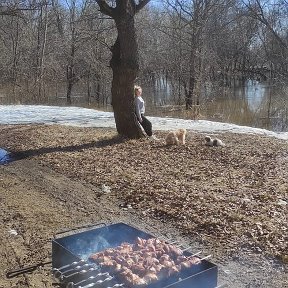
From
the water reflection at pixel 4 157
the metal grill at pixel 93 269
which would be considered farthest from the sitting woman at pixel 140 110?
the metal grill at pixel 93 269

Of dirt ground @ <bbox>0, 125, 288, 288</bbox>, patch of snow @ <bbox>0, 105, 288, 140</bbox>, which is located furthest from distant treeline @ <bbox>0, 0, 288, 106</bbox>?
dirt ground @ <bbox>0, 125, 288, 288</bbox>

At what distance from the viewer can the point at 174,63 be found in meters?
30.1

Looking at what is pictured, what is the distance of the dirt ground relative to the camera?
486 cm

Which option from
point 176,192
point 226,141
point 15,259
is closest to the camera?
point 15,259

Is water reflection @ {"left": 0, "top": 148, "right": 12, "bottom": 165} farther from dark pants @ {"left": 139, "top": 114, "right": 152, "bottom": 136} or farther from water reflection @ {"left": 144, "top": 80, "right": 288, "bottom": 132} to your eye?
water reflection @ {"left": 144, "top": 80, "right": 288, "bottom": 132}

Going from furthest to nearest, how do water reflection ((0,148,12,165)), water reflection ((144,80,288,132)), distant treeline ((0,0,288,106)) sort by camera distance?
distant treeline ((0,0,288,106))
water reflection ((144,80,288,132))
water reflection ((0,148,12,165))

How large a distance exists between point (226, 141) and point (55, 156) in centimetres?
476

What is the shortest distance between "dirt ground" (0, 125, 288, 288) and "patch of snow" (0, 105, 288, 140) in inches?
119

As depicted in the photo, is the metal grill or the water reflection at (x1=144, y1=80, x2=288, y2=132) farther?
the water reflection at (x1=144, y1=80, x2=288, y2=132)

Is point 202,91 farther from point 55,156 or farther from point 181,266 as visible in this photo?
point 181,266

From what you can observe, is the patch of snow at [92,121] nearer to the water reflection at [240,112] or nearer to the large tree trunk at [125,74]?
the large tree trunk at [125,74]

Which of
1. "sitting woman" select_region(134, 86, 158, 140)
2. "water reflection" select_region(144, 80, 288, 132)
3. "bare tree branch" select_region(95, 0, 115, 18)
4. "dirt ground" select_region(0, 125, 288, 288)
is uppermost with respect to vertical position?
"bare tree branch" select_region(95, 0, 115, 18)

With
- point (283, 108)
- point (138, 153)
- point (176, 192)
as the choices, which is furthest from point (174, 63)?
point (176, 192)

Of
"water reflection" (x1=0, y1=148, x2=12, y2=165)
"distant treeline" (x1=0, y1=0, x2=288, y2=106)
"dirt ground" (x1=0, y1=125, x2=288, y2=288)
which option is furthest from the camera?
"distant treeline" (x1=0, y1=0, x2=288, y2=106)
